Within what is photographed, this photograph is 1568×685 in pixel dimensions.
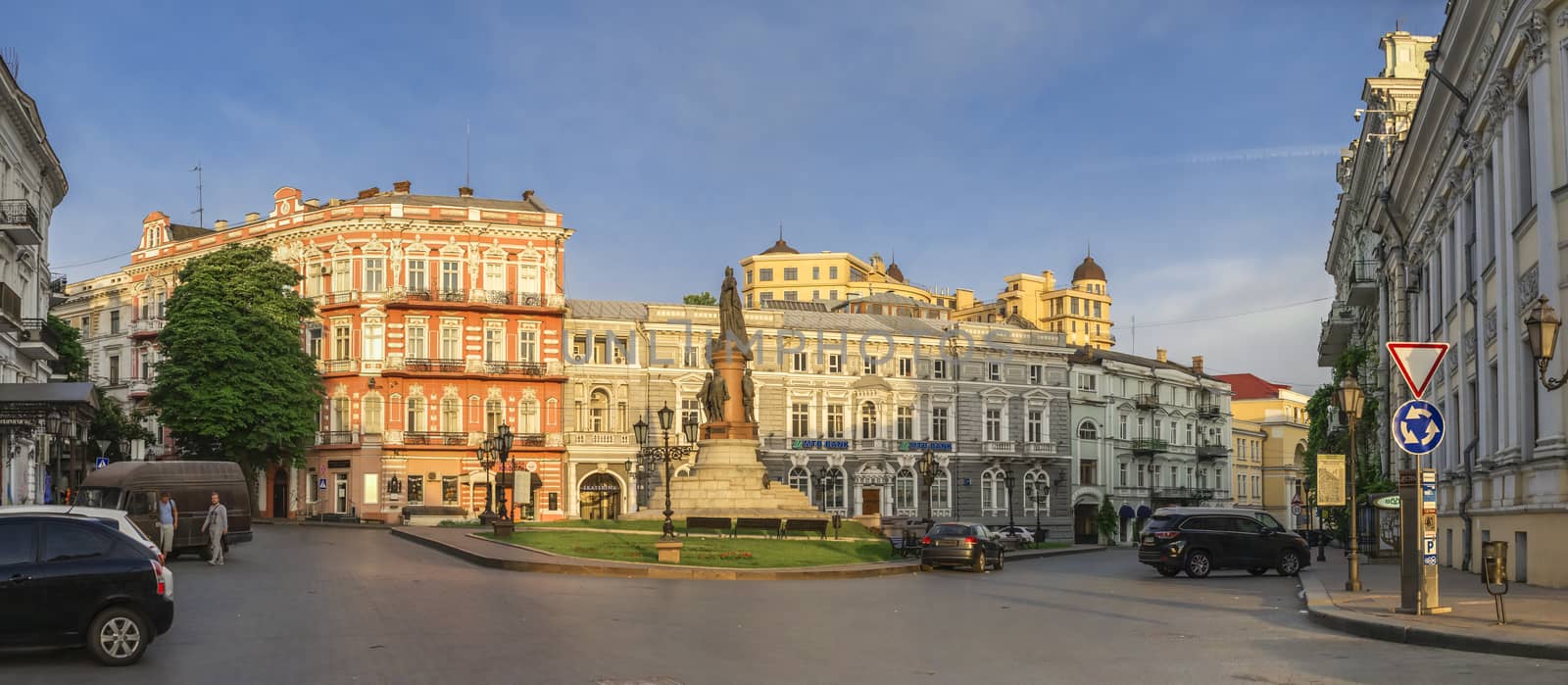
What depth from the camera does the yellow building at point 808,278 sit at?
13138cm

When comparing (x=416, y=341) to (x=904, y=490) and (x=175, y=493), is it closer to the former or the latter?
(x=904, y=490)

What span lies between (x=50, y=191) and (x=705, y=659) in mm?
46887

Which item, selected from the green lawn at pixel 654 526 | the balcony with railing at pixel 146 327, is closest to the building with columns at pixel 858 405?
the green lawn at pixel 654 526

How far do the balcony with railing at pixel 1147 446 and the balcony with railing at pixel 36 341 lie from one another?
224 feet

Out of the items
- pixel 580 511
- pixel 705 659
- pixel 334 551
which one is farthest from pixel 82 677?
pixel 580 511

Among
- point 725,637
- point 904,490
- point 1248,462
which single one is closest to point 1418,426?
point 725,637

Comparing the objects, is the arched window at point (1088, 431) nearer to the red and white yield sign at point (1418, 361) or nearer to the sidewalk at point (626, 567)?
the sidewalk at point (626, 567)

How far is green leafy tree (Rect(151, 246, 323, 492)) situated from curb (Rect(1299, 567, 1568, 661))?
53.5m

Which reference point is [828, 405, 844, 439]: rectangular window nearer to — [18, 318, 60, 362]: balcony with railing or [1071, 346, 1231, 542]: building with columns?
[1071, 346, 1231, 542]: building with columns

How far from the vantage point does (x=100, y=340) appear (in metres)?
86.5

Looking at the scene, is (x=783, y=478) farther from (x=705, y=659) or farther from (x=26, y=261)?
(x=705, y=659)

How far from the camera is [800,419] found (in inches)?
3221

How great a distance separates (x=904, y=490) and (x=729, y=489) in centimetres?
3520

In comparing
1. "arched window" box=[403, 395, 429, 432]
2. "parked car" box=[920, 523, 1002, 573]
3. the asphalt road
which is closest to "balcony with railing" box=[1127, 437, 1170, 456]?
"arched window" box=[403, 395, 429, 432]
